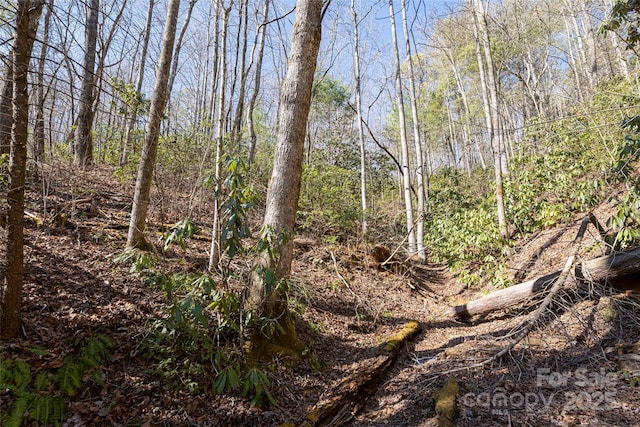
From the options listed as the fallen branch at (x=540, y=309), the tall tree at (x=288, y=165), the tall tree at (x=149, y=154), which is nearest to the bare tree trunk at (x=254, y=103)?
the tall tree at (x=149, y=154)

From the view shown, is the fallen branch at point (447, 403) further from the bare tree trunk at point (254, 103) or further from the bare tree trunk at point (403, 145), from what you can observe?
the bare tree trunk at point (254, 103)

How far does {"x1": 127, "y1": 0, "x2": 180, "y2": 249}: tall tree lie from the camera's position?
15.7ft

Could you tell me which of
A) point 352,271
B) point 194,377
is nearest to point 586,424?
point 194,377

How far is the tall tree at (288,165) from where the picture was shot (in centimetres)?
355

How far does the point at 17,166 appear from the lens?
2.58m

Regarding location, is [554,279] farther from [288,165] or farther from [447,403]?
[288,165]

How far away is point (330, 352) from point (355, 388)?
91cm

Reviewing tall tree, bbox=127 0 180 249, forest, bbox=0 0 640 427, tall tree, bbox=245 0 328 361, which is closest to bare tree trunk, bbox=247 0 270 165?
forest, bbox=0 0 640 427

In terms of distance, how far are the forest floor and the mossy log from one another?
0.08 m

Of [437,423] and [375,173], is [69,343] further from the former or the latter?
[375,173]

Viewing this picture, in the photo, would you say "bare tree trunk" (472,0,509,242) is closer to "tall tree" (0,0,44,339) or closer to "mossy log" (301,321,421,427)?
"mossy log" (301,321,421,427)

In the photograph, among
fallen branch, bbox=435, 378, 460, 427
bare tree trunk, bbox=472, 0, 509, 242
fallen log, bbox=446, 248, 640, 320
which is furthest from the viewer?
bare tree trunk, bbox=472, 0, 509, 242

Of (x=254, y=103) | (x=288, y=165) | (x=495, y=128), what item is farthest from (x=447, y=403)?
(x=254, y=103)

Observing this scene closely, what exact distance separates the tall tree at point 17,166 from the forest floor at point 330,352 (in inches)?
10.2
